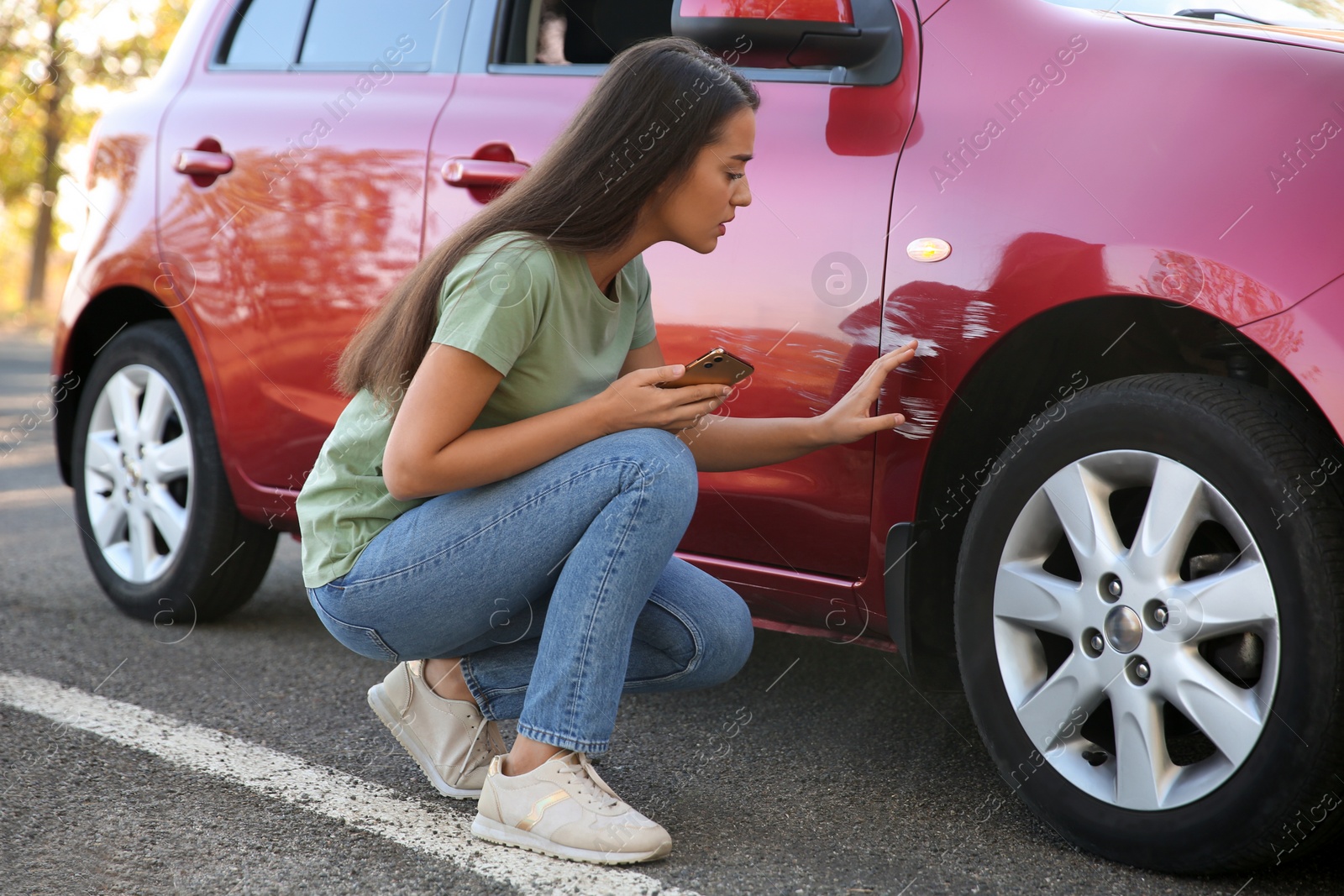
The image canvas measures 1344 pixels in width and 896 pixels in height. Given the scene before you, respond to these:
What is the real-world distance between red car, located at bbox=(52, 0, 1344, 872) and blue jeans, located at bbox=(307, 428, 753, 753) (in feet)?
1.14

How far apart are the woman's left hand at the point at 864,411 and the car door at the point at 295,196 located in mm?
1019

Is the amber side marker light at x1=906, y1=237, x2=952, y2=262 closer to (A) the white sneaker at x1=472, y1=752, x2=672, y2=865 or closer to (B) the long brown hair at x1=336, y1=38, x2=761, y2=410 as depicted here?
(B) the long brown hair at x1=336, y1=38, x2=761, y2=410

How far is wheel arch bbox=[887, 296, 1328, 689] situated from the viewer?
6.31ft

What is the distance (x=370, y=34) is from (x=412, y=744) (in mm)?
1669

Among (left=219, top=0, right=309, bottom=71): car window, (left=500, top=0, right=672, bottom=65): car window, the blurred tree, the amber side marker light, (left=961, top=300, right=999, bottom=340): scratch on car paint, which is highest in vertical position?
(left=500, top=0, right=672, bottom=65): car window

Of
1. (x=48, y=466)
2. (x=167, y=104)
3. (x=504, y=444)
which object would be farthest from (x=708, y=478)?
(x=48, y=466)

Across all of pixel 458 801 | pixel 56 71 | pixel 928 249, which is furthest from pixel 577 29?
pixel 56 71

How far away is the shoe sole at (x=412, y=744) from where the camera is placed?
212 centimetres

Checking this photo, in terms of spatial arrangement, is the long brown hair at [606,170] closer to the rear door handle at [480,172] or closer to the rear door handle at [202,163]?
the rear door handle at [480,172]

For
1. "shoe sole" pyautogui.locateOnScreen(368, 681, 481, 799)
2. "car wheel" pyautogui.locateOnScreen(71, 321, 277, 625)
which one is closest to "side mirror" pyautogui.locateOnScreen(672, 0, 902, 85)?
"shoe sole" pyautogui.locateOnScreen(368, 681, 481, 799)

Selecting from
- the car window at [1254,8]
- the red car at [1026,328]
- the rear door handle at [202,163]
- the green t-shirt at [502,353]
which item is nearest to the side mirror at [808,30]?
the red car at [1026,328]

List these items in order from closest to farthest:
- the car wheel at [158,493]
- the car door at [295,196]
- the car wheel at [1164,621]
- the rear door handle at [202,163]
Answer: the car wheel at [1164,621]
the car door at [295,196]
the rear door handle at [202,163]
the car wheel at [158,493]

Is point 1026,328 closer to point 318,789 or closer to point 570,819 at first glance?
point 570,819

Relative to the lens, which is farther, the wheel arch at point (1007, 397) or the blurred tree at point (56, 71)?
the blurred tree at point (56, 71)
